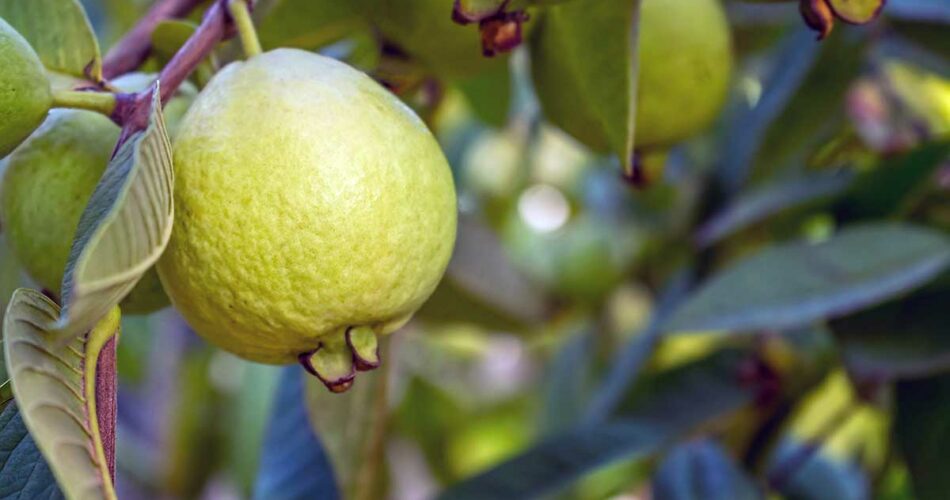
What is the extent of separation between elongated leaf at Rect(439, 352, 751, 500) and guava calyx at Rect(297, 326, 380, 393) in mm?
491

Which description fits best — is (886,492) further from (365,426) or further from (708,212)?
(365,426)

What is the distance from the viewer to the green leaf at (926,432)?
3.49 feet

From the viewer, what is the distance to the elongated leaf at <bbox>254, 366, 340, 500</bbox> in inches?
43.7

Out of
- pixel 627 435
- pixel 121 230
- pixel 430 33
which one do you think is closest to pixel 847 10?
pixel 430 33

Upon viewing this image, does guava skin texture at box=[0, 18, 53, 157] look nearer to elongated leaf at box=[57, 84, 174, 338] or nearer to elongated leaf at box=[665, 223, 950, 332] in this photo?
elongated leaf at box=[57, 84, 174, 338]

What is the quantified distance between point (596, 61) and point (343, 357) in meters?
0.29

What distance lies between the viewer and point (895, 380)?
3.77 ft

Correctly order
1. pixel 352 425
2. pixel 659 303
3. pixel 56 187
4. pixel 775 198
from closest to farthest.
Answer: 1. pixel 56 187
2. pixel 352 425
3. pixel 775 198
4. pixel 659 303

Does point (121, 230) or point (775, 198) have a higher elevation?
point (121, 230)

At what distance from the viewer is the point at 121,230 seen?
49 centimetres

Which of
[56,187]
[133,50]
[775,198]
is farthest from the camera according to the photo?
[775,198]

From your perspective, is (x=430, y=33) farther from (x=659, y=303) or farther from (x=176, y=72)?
(x=659, y=303)

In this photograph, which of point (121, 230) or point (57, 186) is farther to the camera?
point (57, 186)

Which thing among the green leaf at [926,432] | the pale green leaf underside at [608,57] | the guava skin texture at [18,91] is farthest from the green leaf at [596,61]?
the green leaf at [926,432]
